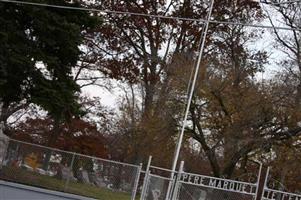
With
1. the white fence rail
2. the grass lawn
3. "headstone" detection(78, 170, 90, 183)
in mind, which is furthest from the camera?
"headstone" detection(78, 170, 90, 183)

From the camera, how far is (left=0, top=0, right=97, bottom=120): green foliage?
2411cm

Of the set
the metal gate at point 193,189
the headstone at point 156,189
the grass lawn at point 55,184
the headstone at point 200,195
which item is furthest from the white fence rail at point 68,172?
the headstone at point 200,195

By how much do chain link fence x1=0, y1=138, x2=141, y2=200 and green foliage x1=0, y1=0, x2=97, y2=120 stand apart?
2.21 metres

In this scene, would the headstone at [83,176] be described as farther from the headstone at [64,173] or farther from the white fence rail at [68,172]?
the headstone at [64,173]

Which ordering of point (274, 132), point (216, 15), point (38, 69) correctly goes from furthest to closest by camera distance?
point (216, 15) → point (274, 132) → point (38, 69)

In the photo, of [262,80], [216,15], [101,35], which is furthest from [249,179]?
[101,35]

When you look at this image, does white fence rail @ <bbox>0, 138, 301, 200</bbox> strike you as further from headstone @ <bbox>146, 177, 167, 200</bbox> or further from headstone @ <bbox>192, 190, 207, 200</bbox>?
headstone @ <bbox>192, 190, 207, 200</bbox>

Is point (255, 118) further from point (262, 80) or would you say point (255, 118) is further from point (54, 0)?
point (54, 0)

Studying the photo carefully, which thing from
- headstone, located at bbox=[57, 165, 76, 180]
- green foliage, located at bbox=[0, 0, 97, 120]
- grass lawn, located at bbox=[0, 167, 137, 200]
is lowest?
grass lawn, located at bbox=[0, 167, 137, 200]

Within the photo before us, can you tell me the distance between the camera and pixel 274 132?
29.0 meters

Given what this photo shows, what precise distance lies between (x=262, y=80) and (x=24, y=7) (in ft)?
46.8

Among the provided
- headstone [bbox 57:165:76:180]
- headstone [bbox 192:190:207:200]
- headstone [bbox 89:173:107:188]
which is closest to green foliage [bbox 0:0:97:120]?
headstone [bbox 57:165:76:180]

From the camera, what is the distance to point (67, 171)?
88.9ft

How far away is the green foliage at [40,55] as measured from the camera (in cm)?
2411
